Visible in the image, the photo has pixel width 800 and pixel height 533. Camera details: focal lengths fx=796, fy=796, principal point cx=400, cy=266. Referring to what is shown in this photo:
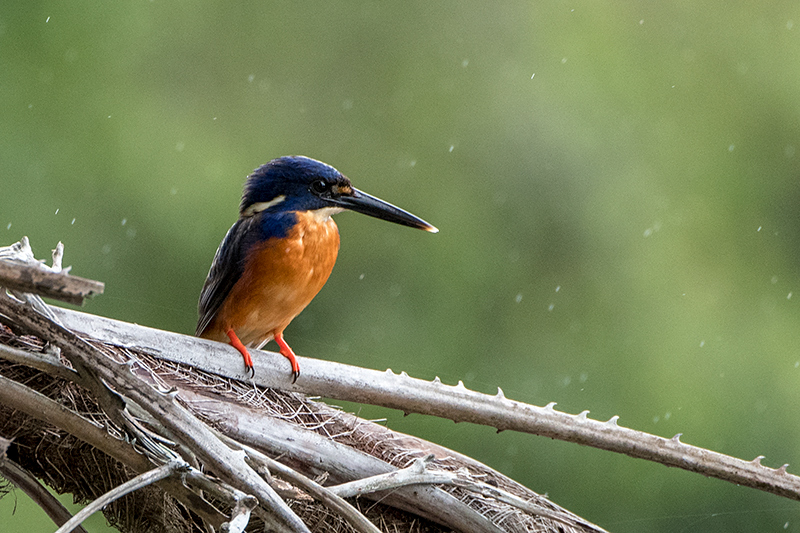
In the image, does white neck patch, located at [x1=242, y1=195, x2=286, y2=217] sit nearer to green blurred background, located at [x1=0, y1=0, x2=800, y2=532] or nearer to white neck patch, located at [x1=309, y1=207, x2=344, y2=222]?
white neck patch, located at [x1=309, y1=207, x2=344, y2=222]

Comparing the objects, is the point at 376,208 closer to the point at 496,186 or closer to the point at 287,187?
the point at 287,187

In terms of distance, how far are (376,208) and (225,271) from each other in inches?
13.4

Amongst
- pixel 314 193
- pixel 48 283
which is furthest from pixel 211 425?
pixel 314 193

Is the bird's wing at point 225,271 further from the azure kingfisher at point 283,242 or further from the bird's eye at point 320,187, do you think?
the bird's eye at point 320,187

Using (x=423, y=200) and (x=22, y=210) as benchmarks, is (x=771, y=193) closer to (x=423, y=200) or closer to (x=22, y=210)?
(x=423, y=200)

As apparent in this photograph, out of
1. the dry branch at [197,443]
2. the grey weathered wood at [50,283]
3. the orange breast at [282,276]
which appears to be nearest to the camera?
the grey weathered wood at [50,283]

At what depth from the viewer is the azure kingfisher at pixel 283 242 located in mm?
1597

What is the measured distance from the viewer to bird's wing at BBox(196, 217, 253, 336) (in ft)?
5.32

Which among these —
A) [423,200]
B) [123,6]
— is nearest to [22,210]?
[123,6]

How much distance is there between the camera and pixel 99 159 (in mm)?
3932

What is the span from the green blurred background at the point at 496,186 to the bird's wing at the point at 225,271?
2.17 meters

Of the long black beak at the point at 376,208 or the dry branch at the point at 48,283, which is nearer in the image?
the dry branch at the point at 48,283

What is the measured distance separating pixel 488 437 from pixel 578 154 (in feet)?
5.62

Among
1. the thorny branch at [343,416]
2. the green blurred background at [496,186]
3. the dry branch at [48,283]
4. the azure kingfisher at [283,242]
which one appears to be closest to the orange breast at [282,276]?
the azure kingfisher at [283,242]
